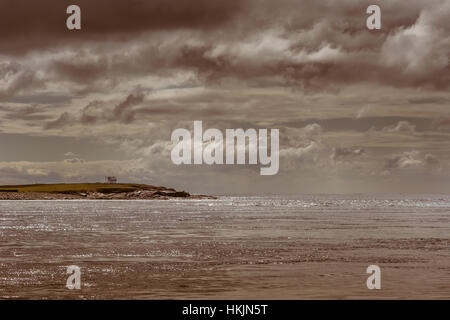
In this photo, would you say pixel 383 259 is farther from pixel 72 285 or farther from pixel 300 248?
pixel 72 285

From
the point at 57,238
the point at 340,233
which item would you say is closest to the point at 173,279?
the point at 57,238

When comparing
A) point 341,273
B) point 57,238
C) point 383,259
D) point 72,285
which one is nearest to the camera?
point 72,285

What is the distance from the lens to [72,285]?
97.8ft

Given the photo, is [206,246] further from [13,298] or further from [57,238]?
[13,298]

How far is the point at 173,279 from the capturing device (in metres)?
32.2
